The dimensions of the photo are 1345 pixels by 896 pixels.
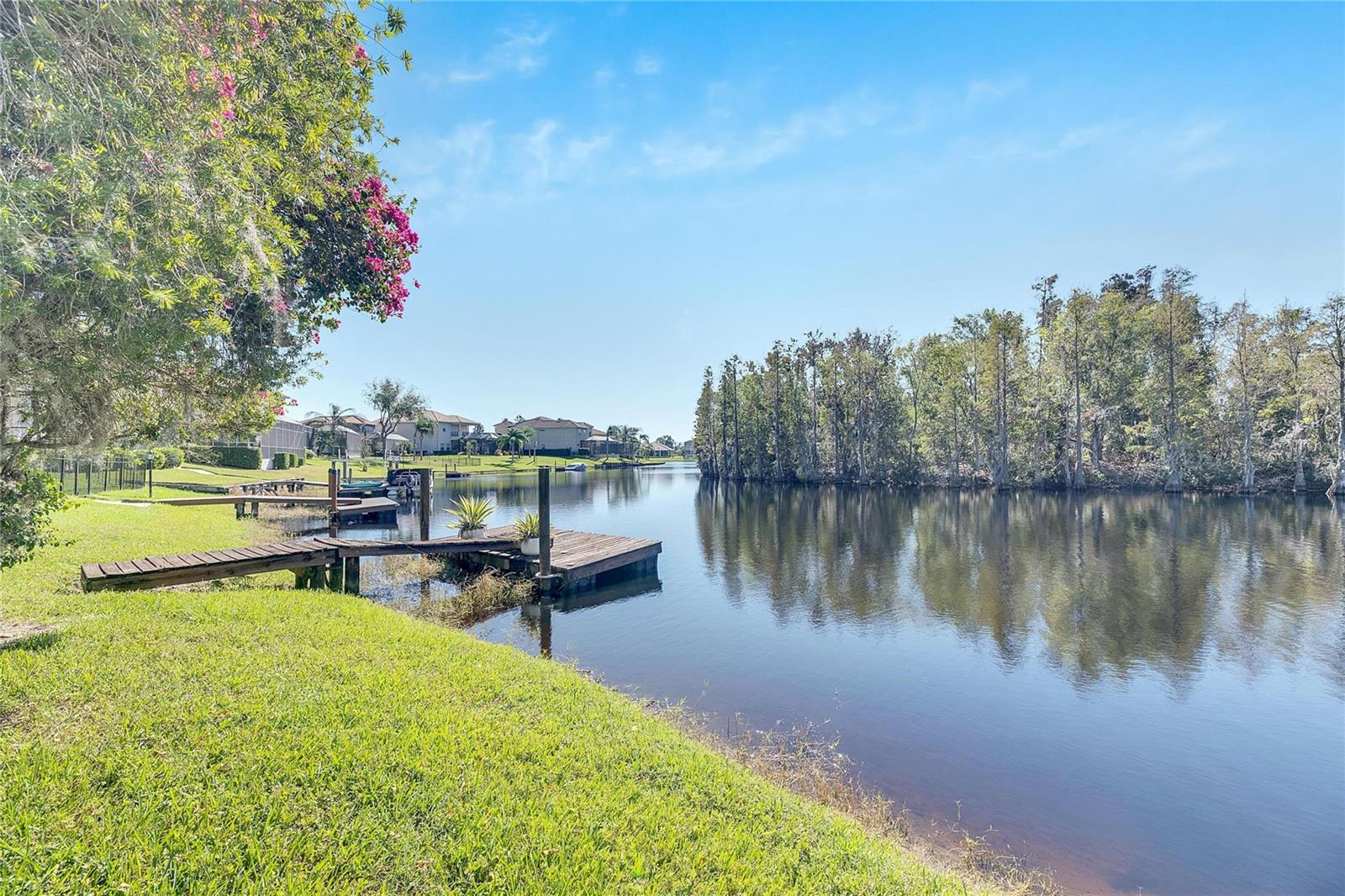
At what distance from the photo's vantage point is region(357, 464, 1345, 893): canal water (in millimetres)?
5301

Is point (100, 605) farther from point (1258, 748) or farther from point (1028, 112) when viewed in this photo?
point (1028, 112)

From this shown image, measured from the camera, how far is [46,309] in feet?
11.3

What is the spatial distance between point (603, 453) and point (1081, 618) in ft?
337

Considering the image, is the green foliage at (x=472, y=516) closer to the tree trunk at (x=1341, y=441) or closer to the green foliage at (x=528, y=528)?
the green foliage at (x=528, y=528)

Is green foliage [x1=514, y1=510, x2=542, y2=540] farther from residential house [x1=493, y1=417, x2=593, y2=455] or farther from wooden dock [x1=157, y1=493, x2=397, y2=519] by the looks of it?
residential house [x1=493, y1=417, x2=593, y2=455]

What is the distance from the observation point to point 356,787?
332 cm

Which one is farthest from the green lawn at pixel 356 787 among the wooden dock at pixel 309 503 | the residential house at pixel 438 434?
the residential house at pixel 438 434

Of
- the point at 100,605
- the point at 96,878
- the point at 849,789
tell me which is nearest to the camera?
the point at 96,878

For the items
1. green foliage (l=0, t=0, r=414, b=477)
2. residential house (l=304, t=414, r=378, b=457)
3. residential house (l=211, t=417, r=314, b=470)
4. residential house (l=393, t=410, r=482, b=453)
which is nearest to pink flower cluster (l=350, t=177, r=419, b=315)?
green foliage (l=0, t=0, r=414, b=477)

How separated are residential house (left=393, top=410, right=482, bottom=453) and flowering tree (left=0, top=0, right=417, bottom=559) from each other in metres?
90.8

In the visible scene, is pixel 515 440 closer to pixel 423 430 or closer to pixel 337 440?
pixel 423 430

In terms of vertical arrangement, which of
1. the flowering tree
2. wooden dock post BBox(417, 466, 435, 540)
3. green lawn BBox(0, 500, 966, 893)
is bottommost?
green lawn BBox(0, 500, 966, 893)

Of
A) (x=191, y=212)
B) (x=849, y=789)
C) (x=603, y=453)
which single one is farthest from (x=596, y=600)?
(x=603, y=453)

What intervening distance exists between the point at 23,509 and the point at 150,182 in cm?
442
